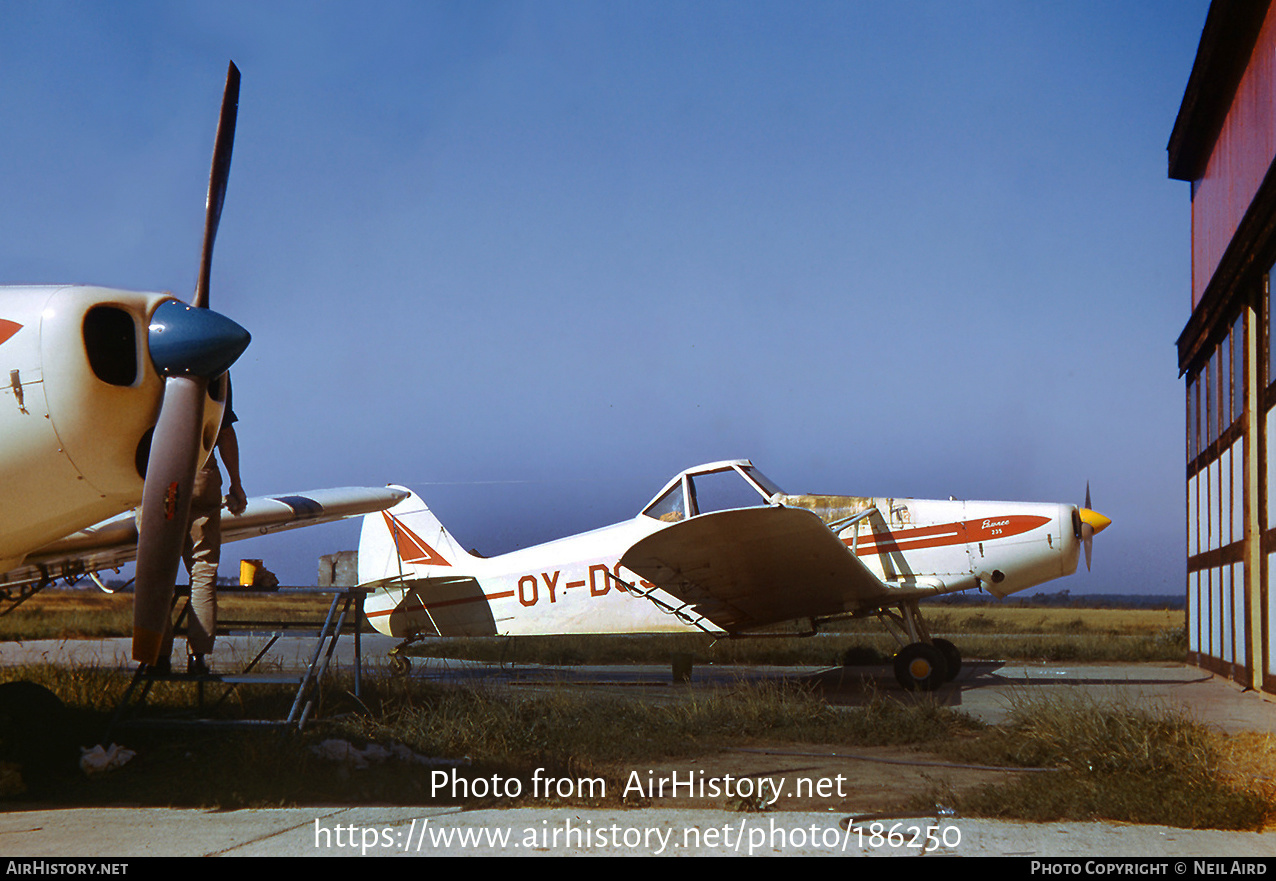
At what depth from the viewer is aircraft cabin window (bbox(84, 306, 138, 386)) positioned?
14.9ft

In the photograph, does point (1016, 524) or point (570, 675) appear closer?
point (1016, 524)

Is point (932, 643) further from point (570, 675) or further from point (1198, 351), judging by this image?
point (1198, 351)

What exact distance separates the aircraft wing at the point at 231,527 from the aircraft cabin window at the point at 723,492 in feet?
12.9

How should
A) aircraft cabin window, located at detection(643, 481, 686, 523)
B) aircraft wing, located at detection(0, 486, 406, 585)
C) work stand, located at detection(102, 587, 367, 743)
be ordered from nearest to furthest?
work stand, located at detection(102, 587, 367, 743), aircraft wing, located at detection(0, 486, 406, 585), aircraft cabin window, located at detection(643, 481, 686, 523)

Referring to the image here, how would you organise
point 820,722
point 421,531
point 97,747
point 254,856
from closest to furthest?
point 254,856 → point 97,747 → point 820,722 → point 421,531

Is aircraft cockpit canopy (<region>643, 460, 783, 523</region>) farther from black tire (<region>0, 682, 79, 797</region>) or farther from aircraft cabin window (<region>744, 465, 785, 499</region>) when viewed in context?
black tire (<region>0, 682, 79, 797</region>)

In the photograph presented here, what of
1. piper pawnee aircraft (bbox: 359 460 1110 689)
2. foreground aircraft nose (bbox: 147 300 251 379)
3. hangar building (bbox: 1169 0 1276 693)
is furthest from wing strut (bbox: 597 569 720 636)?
foreground aircraft nose (bbox: 147 300 251 379)

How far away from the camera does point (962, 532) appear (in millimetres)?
11031

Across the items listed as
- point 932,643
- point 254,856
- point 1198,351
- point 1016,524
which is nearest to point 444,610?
point 932,643

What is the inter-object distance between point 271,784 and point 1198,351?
1525 cm

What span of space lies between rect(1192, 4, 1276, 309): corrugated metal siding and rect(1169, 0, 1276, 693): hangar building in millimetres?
25

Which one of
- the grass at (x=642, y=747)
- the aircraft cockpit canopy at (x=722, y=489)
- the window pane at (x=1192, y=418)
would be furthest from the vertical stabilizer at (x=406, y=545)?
the window pane at (x=1192, y=418)

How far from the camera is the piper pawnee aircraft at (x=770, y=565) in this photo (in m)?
9.85

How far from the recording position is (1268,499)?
1082cm
